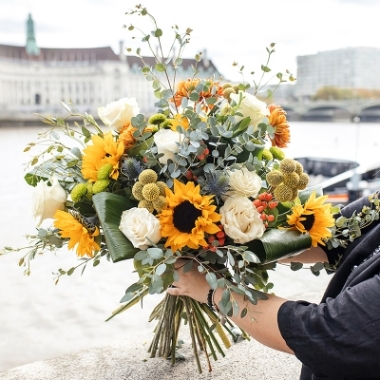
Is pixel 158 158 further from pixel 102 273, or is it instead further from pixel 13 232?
pixel 13 232

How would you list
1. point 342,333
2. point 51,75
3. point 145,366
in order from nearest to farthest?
1. point 342,333
2. point 145,366
3. point 51,75

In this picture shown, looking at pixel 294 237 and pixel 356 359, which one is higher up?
pixel 294 237

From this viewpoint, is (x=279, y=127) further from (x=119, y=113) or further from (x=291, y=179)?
(x=119, y=113)

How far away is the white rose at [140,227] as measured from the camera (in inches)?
30.1

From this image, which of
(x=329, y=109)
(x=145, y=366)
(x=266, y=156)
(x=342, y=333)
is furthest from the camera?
(x=329, y=109)

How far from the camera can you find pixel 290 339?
0.73 m

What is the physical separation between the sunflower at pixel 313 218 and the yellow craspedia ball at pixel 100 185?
310 mm

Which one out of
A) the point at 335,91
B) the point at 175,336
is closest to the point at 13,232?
the point at 175,336

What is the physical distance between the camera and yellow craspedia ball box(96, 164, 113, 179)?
32.4 inches

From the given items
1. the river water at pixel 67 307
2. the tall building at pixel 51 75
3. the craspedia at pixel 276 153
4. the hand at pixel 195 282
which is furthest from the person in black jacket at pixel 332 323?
the tall building at pixel 51 75

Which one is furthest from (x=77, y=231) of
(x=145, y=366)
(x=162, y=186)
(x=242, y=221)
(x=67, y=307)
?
(x=67, y=307)

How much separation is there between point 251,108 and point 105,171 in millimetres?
269

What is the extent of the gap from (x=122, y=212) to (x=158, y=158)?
105mm

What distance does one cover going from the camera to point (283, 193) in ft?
2.61
